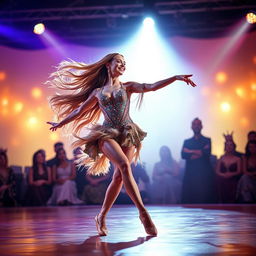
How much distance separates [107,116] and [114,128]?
5.6 inches

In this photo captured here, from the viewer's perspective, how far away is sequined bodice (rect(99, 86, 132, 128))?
4352mm

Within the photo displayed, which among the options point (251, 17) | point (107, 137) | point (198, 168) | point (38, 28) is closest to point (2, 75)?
point (38, 28)

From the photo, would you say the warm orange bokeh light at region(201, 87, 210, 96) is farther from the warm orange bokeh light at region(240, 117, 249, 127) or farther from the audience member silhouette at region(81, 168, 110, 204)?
the audience member silhouette at region(81, 168, 110, 204)

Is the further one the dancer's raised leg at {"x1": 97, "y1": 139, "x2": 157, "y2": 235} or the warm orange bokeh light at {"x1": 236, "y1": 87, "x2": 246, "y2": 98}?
the warm orange bokeh light at {"x1": 236, "y1": 87, "x2": 246, "y2": 98}

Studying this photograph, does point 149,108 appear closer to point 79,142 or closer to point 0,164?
point 0,164

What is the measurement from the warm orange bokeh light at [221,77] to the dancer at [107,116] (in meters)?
7.04

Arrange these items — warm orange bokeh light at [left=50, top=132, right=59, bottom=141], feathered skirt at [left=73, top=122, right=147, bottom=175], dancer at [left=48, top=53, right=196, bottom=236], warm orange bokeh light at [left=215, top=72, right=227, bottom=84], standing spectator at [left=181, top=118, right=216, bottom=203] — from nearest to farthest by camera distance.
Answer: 1. dancer at [left=48, top=53, right=196, bottom=236]
2. feathered skirt at [left=73, top=122, right=147, bottom=175]
3. standing spectator at [left=181, top=118, right=216, bottom=203]
4. warm orange bokeh light at [left=215, top=72, right=227, bottom=84]
5. warm orange bokeh light at [left=50, top=132, right=59, bottom=141]

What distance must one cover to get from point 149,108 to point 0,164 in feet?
12.5

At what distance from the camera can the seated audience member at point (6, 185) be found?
1070cm

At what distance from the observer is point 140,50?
39.9 ft

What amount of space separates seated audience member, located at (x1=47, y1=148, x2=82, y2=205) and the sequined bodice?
644 centimetres

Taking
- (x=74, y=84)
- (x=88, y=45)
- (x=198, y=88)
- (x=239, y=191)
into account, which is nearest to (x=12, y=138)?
(x=88, y=45)

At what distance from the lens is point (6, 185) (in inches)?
423

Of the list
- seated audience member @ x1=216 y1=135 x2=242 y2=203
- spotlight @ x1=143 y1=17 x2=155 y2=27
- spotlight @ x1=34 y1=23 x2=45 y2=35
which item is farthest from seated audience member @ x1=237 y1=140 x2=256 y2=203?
spotlight @ x1=34 y1=23 x2=45 y2=35
